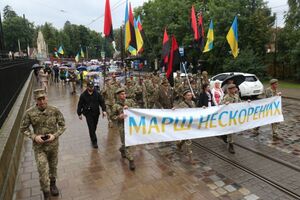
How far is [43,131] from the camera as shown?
5.02 meters

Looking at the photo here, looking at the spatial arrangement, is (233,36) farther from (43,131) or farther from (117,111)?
(43,131)

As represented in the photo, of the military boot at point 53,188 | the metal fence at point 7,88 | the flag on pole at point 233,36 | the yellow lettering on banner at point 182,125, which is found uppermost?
the flag on pole at point 233,36

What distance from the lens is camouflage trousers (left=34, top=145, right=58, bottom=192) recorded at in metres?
4.91

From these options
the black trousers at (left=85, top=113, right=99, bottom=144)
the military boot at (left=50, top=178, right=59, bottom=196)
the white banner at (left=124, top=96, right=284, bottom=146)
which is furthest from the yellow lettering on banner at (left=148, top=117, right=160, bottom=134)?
the black trousers at (left=85, top=113, right=99, bottom=144)

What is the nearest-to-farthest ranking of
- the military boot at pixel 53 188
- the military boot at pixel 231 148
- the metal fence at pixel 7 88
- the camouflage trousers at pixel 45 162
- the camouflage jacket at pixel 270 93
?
the camouflage trousers at pixel 45 162 < the military boot at pixel 53 188 < the metal fence at pixel 7 88 < the military boot at pixel 231 148 < the camouflage jacket at pixel 270 93

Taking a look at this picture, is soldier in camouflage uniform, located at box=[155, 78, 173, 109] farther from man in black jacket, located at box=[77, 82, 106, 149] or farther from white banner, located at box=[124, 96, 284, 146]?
white banner, located at box=[124, 96, 284, 146]

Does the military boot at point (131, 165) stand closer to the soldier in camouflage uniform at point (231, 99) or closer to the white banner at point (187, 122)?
the white banner at point (187, 122)

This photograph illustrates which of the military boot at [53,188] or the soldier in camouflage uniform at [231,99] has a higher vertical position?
the soldier in camouflage uniform at [231,99]

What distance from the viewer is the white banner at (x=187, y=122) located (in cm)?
625

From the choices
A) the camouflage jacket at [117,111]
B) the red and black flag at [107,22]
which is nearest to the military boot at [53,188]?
the camouflage jacket at [117,111]

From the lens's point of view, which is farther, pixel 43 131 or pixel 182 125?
pixel 182 125

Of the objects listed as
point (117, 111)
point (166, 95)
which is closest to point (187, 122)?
point (117, 111)

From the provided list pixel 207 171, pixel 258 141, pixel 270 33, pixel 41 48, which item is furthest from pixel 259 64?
pixel 41 48

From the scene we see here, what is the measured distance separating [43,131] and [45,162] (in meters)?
0.53
